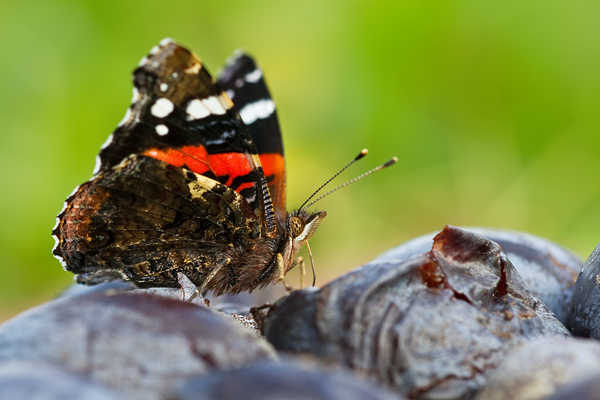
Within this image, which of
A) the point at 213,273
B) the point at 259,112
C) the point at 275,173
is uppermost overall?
the point at 259,112

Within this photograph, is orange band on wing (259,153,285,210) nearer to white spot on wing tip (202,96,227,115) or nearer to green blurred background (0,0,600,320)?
white spot on wing tip (202,96,227,115)

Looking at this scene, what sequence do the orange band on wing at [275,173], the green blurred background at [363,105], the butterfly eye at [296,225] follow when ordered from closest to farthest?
the butterfly eye at [296,225] < the orange band on wing at [275,173] < the green blurred background at [363,105]

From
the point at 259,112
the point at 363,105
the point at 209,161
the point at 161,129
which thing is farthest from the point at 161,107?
the point at 363,105

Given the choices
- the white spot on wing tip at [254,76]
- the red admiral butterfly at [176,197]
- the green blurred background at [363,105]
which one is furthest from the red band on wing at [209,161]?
the green blurred background at [363,105]

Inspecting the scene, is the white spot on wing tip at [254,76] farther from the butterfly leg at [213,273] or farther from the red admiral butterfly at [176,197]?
the butterfly leg at [213,273]

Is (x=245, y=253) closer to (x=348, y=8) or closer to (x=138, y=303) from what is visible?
(x=138, y=303)

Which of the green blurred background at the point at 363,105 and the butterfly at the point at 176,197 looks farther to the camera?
the green blurred background at the point at 363,105

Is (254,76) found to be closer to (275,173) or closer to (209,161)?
(275,173)

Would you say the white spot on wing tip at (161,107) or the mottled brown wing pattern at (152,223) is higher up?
the white spot on wing tip at (161,107)
